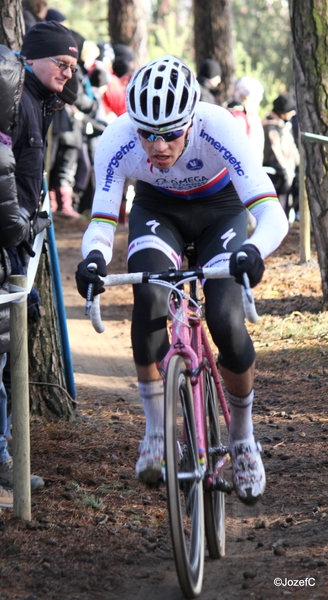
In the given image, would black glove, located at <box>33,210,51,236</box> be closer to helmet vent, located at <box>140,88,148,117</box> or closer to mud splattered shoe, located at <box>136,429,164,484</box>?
helmet vent, located at <box>140,88,148,117</box>

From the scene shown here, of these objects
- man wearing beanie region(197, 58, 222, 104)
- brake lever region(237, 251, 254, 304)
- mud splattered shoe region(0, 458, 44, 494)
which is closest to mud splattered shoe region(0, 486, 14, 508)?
mud splattered shoe region(0, 458, 44, 494)

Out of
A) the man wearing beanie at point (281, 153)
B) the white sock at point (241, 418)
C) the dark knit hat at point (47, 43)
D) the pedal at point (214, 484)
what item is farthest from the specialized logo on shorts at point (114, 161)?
the man wearing beanie at point (281, 153)

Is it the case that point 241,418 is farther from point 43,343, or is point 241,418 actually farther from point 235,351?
point 43,343

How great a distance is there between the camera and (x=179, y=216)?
431cm

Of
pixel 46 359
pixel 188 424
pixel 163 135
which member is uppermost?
pixel 163 135

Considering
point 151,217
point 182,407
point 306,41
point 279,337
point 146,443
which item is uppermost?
point 306,41

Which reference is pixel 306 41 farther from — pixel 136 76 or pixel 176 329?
pixel 176 329

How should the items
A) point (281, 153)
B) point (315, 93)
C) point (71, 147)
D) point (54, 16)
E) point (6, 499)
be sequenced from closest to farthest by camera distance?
point (6, 499)
point (315, 93)
point (54, 16)
point (71, 147)
point (281, 153)

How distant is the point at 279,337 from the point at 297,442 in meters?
2.66

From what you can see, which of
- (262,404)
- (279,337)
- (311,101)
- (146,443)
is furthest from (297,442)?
(311,101)

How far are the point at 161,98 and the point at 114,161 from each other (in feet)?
1.68

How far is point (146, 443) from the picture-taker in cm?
385

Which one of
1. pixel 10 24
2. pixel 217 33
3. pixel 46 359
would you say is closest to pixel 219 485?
pixel 46 359

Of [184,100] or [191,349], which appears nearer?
[191,349]
